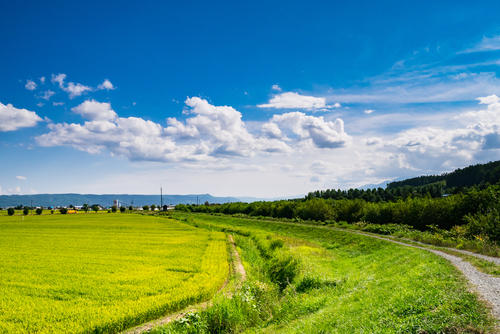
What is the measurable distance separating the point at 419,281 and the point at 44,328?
49.1 feet

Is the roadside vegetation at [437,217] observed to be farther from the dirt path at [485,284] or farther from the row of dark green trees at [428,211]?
the dirt path at [485,284]

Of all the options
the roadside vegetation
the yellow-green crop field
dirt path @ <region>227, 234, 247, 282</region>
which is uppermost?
the roadside vegetation

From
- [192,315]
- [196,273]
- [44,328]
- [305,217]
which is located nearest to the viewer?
[44,328]

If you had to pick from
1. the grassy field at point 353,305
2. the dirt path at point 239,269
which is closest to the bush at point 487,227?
the grassy field at point 353,305

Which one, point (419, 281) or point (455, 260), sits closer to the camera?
point (419, 281)

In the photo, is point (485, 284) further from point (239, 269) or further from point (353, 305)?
point (239, 269)

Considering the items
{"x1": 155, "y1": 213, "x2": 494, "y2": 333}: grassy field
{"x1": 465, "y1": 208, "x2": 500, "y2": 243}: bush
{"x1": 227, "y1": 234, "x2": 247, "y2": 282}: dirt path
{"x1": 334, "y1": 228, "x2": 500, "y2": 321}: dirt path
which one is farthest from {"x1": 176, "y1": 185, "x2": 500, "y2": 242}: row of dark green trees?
{"x1": 227, "y1": 234, "x2": 247, "y2": 282}: dirt path

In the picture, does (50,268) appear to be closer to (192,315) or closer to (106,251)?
(106,251)

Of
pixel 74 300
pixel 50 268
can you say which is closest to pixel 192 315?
pixel 74 300

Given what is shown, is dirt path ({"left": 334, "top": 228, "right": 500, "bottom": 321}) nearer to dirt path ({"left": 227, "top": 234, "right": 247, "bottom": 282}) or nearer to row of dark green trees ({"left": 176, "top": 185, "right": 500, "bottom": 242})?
dirt path ({"left": 227, "top": 234, "right": 247, "bottom": 282})

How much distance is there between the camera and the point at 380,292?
39.4 feet

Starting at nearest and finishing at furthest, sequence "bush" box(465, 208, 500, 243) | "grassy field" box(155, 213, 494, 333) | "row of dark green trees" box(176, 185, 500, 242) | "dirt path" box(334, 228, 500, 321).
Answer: "grassy field" box(155, 213, 494, 333), "dirt path" box(334, 228, 500, 321), "bush" box(465, 208, 500, 243), "row of dark green trees" box(176, 185, 500, 242)

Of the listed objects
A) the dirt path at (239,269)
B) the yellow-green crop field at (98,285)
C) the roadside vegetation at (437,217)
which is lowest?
the dirt path at (239,269)

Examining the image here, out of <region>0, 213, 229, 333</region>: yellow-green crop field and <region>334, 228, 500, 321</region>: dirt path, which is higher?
<region>334, 228, 500, 321</region>: dirt path
